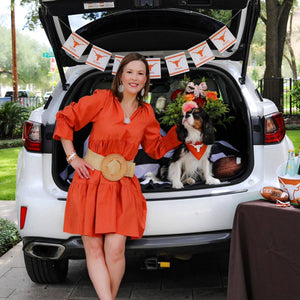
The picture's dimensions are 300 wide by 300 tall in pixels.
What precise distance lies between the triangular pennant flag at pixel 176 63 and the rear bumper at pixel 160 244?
1.35 meters

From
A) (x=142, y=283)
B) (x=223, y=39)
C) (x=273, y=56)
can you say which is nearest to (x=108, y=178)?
(x=142, y=283)

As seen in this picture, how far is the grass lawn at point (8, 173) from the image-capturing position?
7.36 meters

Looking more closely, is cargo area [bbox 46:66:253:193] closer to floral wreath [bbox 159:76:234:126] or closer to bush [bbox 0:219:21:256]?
floral wreath [bbox 159:76:234:126]

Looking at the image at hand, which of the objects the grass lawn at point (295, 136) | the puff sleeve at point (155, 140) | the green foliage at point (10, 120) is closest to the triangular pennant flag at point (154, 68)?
the puff sleeve at point (155, 140)

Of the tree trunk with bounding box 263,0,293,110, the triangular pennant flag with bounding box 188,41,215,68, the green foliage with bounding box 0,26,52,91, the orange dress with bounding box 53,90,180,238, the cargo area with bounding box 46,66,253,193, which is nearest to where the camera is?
the orange dress with bounding box 53,90,180,238

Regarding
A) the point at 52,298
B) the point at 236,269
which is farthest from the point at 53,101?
the point at 236,269

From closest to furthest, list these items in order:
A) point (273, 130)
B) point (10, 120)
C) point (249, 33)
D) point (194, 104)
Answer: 1. point (273, 130)
2. point (194, 104)
3. point (249, 33)
4. point (10, 120)

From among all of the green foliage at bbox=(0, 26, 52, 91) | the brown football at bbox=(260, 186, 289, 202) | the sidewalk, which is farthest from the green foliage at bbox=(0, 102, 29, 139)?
the green foliage at bbox=(0, 26, 52, 91)

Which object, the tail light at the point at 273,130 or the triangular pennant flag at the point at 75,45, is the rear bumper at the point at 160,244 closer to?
the tail light at the point at 273,130

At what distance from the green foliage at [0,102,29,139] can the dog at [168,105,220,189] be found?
11.7 m

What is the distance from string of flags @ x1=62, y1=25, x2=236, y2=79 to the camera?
3.84m

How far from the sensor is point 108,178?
10.6 ft

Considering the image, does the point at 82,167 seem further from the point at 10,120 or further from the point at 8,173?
the point at 10,120

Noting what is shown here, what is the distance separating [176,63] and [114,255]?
1.61 m
